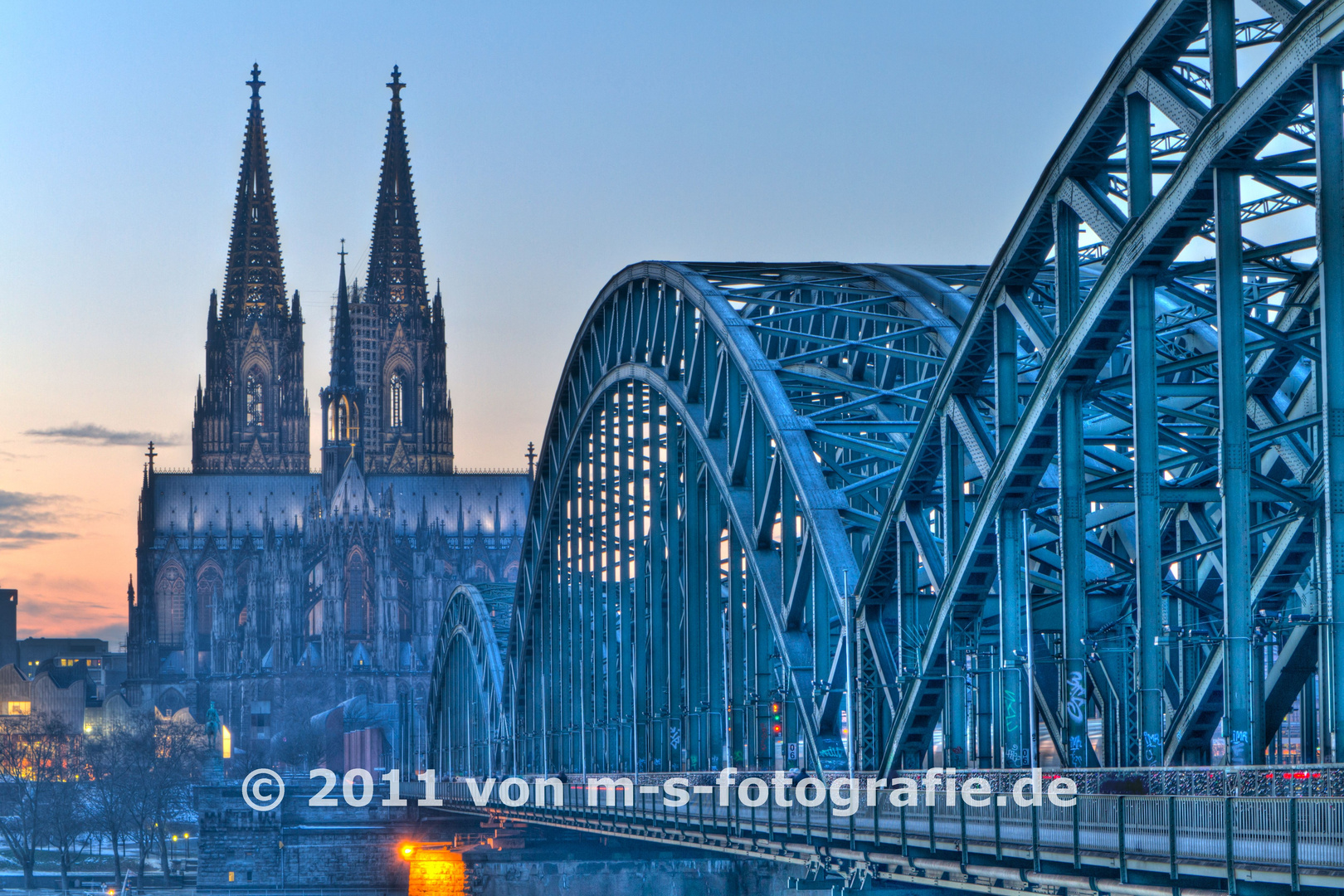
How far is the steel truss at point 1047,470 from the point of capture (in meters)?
26.7

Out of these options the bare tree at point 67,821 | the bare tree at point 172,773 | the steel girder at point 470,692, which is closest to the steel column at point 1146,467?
the steel girder at point 470,692

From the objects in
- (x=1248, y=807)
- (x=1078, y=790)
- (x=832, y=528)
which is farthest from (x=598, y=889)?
(x=1248, y=807)

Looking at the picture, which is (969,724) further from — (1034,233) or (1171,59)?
(1171,59)

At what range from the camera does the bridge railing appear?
20.9 meters

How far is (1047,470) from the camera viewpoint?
3791 cm

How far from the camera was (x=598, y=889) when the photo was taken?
264 ft

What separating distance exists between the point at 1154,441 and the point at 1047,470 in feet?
30.1

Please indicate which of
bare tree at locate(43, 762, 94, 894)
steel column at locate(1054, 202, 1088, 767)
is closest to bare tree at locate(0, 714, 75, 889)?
bare tree at locate(43, 762, 94, 894)

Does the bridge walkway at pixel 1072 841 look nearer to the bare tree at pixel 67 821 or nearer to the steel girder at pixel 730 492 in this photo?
the steel girder at pixel 730 492

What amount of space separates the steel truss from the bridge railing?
2492 millimetres

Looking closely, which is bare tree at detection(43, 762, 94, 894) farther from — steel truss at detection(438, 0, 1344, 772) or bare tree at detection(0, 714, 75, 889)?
steel truss at detection(438, 0, 1344, 772)

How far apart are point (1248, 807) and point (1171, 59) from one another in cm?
1138

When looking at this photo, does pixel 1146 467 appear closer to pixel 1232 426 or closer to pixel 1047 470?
pixel 1232 426

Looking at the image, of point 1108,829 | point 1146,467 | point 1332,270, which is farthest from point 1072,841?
point 1332,270
